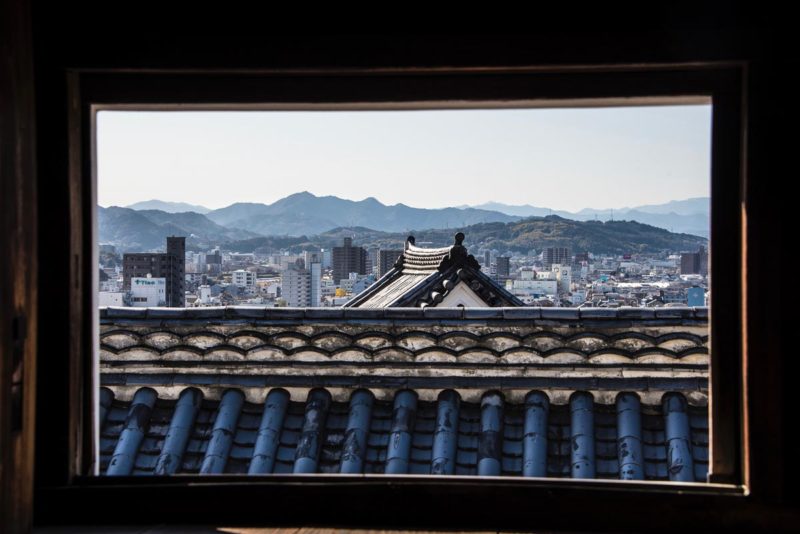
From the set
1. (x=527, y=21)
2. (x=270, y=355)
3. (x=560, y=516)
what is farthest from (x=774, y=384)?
(x=270, y=355)

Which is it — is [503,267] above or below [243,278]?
above

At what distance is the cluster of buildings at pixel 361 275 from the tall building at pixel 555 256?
30 millimetres

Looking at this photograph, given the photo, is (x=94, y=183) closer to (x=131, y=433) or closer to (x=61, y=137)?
(x=61, y=137)

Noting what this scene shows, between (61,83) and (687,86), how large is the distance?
1.75m

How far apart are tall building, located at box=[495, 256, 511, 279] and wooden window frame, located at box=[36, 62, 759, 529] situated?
20.0m

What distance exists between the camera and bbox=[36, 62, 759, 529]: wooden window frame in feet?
7.70

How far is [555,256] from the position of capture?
2559 centimetres

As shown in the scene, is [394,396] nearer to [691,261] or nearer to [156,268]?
[156,268]

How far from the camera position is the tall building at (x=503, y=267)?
22.7 metres

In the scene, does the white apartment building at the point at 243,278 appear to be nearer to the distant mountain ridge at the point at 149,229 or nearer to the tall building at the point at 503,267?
the distant mountain ridge at the point at 149,229

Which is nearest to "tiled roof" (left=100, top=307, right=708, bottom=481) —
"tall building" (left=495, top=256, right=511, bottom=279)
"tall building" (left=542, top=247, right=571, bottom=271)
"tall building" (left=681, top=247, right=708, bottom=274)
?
"tall building" (left=681, top=247, right=708, bottom=274)

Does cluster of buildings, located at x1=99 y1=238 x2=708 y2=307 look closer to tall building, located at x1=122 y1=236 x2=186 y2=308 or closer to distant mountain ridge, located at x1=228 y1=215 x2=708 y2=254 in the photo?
tall building, located at x1=122 y1=236 x2=186 y2=308

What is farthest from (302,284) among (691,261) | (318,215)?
(318,215)

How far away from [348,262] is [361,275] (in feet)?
2.96
